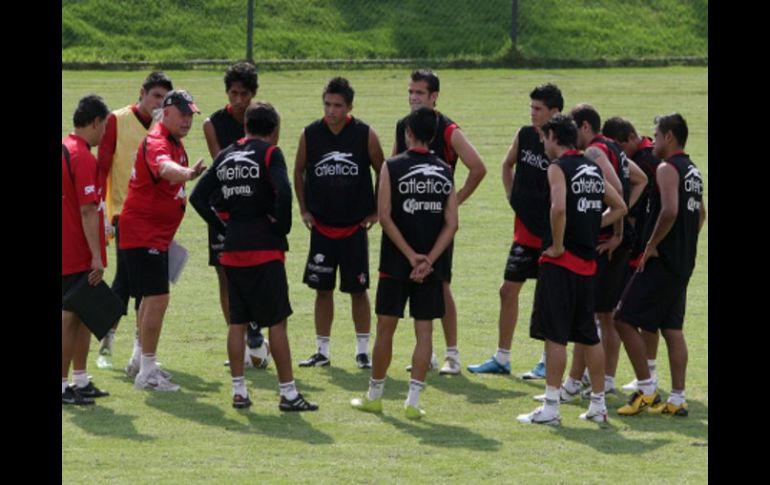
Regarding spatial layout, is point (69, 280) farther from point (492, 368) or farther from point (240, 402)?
point (492, 368)

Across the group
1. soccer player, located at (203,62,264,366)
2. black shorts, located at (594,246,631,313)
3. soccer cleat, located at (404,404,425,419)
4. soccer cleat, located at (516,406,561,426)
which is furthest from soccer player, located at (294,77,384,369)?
soccer cleat, located at (516,406,561,426)

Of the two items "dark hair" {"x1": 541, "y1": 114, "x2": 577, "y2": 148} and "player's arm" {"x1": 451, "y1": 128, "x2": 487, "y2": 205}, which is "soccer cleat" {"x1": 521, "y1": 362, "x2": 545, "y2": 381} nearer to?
"player's arm" {"x1": 451, "y1": 128, "x2": 487, "y2": 205}

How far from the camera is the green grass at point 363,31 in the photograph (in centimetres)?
2762

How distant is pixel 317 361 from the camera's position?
1104 centimetres

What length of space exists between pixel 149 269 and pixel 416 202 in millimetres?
2003

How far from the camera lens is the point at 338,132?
10859mm

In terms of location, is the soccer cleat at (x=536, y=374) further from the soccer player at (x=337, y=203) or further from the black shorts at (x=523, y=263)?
the soccer player at (x=337, y=203)

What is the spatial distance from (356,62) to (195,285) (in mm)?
13709

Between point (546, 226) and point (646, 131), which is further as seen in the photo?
point (646, 131)
